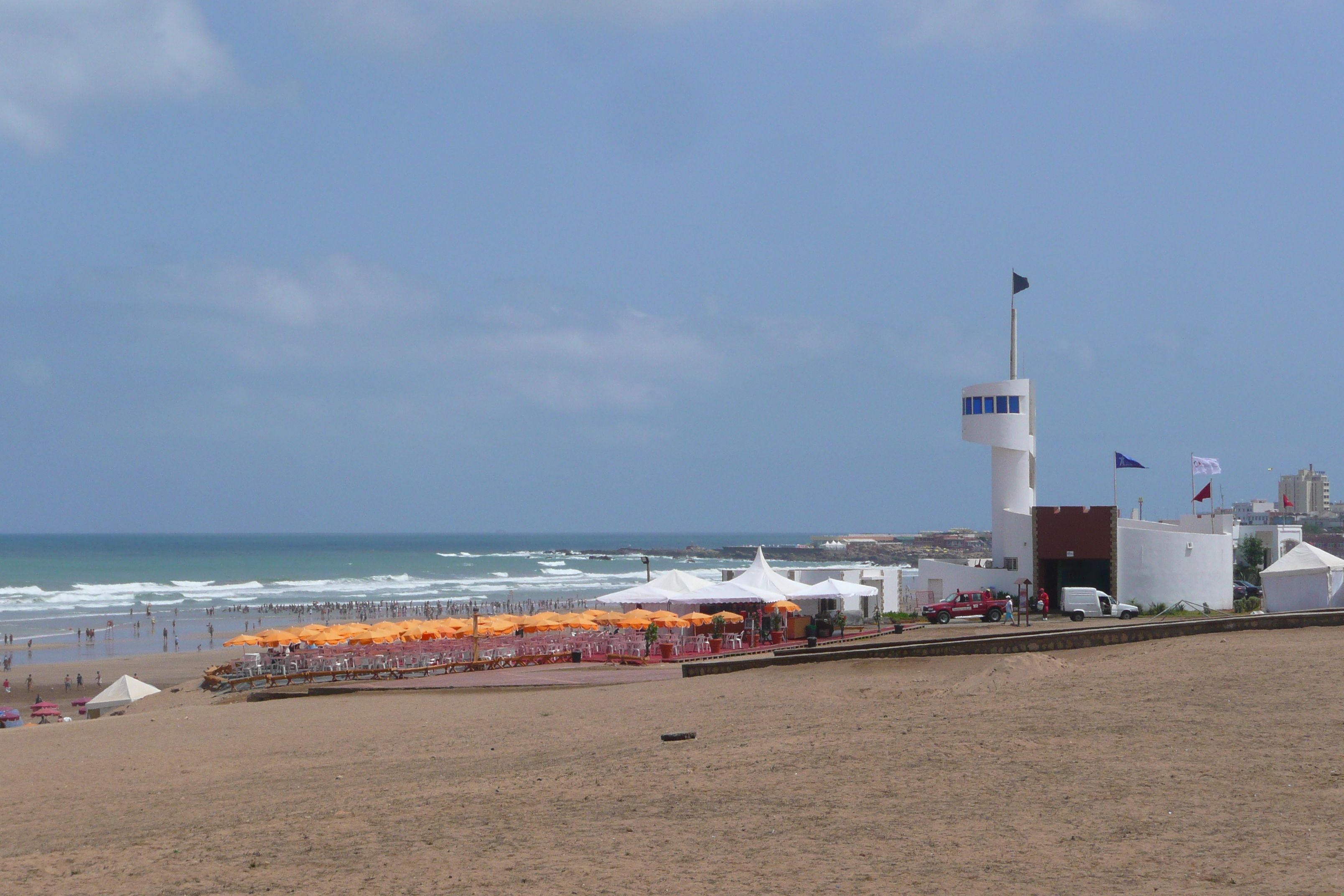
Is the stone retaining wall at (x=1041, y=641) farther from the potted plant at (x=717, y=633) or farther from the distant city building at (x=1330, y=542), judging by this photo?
the distant city building at (x=1330, y=542)

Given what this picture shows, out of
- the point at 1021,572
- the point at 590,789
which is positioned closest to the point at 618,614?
the point at 1021,572

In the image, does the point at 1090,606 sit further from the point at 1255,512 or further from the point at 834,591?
the point at 1255,512

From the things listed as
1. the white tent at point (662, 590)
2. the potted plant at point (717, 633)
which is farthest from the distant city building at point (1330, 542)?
the white tent at point (662, 590)

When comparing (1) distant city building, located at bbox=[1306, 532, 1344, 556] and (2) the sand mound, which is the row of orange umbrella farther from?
(1) distant city building, located at bbox=[1306, 532, 1344, 556]

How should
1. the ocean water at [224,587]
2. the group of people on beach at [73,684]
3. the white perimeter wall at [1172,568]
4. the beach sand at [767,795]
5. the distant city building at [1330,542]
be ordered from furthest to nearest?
the distant city building at [1330,542] → the ocean water at [224,587] → the group of people on beach at [73,684] → the white perimeter wall at [1172,568] → the beach sand at [767,795]

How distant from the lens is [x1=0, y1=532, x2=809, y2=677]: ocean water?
5669 cm

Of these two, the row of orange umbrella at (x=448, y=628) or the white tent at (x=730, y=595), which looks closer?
the white tent at (x=730, y=595)

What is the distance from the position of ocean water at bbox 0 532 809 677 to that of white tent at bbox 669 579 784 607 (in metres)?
29.8

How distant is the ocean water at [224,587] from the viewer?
186ft

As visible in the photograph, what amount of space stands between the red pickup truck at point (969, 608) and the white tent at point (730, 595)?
6.46 metres

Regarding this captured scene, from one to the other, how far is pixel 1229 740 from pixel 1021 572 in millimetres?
25972

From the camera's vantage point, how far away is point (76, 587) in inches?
3474

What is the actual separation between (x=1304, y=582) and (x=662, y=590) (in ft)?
51.1

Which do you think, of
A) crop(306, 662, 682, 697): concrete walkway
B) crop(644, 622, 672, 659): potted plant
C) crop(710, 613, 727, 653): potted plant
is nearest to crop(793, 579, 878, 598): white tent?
crop(710, 613, 727, 653): potted plant
